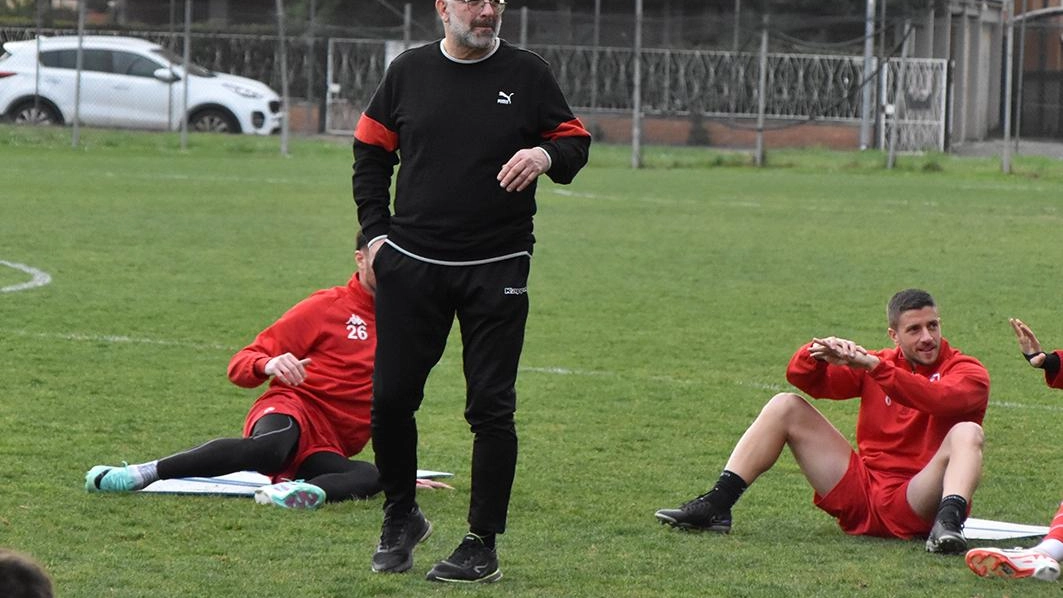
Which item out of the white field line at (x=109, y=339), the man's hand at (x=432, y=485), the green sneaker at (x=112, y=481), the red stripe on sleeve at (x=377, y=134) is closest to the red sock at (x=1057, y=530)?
the man's hand at (x=432, y=485)

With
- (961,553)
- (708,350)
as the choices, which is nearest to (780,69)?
(708,350)

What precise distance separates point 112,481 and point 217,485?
40 centimetres

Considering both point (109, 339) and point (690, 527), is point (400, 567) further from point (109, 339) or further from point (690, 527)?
point (109, 339)

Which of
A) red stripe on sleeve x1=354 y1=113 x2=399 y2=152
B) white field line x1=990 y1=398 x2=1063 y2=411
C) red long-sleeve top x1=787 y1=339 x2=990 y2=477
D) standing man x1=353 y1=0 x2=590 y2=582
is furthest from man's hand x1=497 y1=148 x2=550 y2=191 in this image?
white field line x1=990 y1=398 x2=1063 y2=411

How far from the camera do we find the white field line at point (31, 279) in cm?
1257

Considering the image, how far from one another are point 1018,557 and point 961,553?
347 mm

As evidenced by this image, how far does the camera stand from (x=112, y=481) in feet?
21.4

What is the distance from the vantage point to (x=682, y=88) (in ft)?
102

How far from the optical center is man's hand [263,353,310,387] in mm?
6215

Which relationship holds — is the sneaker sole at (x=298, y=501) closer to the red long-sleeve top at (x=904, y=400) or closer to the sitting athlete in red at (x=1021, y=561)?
the red long-sleeve top at (x=904, y=400)

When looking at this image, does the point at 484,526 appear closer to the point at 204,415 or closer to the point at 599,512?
the point at 599,512

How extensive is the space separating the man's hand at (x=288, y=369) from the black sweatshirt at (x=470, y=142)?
991 millimetres

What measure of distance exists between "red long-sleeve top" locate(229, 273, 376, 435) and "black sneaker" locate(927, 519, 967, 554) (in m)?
2.21

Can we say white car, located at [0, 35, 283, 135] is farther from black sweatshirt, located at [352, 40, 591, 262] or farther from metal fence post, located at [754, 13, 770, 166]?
black sweatshirt, located at [352, 40, 591, 262]
